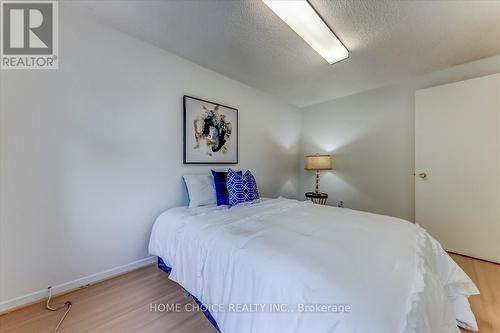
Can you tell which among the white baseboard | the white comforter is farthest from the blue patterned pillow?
the white baseboard

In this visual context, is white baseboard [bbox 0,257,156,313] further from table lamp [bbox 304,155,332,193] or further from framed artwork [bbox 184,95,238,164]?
table lamp [bbox 304,155,332,193]

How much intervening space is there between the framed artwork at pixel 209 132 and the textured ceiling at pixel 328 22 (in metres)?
0.55

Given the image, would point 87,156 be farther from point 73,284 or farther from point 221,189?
point 221,189

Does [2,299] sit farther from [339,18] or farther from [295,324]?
[339,18]

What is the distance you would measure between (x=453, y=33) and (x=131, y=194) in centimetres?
358

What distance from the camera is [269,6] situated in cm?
150

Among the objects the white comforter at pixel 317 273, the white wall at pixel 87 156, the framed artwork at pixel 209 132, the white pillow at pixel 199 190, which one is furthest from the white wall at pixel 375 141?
the white wall at pixel 87 156

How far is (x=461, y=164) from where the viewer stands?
2377 millimetres

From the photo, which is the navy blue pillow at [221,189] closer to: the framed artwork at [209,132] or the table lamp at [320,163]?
the framed artwork at [209,132]

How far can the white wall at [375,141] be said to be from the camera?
9.29 ft

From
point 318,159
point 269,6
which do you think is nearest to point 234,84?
point 269,6

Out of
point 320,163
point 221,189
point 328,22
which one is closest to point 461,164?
point 320,163

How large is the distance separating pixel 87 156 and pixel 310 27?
7.67 ft

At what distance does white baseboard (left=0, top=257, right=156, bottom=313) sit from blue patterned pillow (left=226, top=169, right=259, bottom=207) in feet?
3.68
